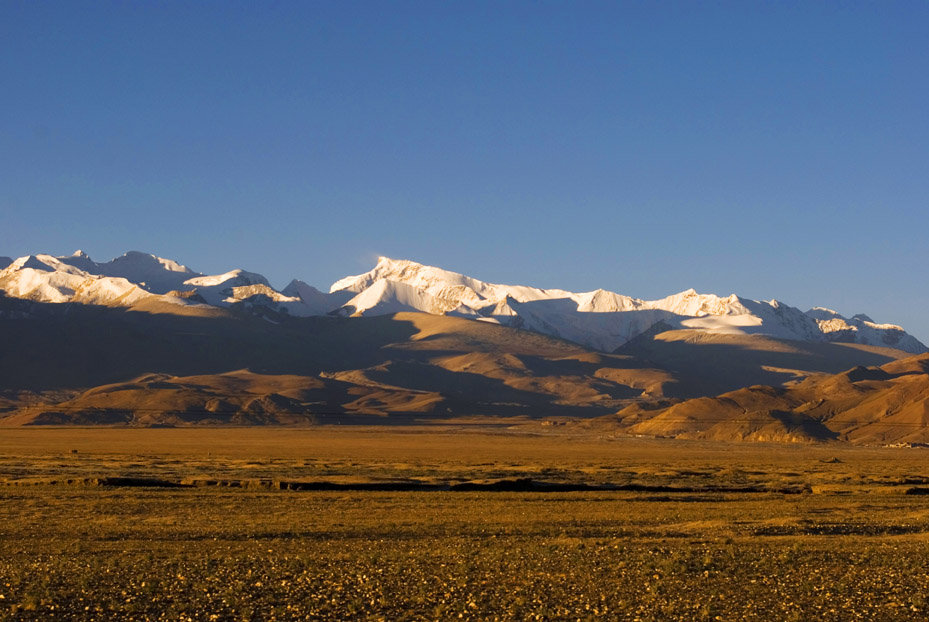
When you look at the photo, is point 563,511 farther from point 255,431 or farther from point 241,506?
point 255,431

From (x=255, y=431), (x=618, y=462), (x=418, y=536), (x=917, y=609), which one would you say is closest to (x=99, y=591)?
(x=418, y=536)

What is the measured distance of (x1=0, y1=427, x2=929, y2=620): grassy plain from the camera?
806 inches

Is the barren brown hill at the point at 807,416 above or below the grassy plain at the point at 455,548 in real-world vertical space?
above

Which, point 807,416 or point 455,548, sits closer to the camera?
point 455,548

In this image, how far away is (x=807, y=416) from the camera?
153125 mm

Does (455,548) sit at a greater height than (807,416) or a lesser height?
lesser

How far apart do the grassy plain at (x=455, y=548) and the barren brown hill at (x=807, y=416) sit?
250 ft

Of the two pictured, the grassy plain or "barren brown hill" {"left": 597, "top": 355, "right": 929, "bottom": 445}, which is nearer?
the grassy plain

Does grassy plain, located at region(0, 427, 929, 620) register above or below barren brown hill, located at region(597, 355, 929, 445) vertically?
below

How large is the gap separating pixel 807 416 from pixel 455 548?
134002 mm

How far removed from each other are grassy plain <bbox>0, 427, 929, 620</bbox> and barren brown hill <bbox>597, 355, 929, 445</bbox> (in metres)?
76.1

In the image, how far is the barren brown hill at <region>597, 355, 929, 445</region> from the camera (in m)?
142

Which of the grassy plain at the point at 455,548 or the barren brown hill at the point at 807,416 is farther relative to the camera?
the barren brown hill at the point at 807,416

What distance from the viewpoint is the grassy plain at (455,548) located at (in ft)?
67.2
